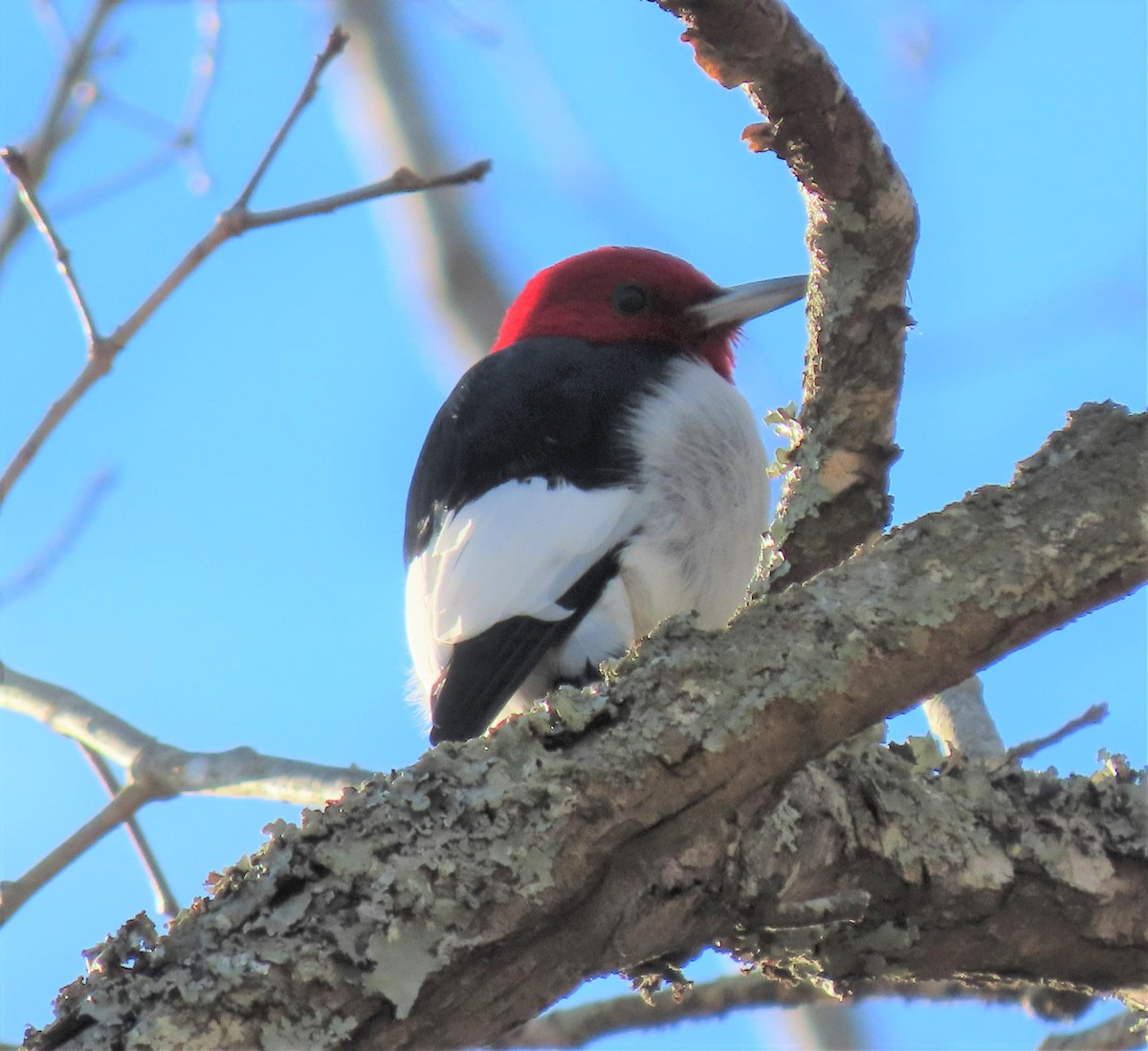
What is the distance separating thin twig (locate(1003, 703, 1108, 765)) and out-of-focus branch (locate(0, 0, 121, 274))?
2331 millimetres

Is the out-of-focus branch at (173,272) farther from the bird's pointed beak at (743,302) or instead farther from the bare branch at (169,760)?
the bird's pointed beak at (743,302)

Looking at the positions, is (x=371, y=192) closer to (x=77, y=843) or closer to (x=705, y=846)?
(x=705, y=846)

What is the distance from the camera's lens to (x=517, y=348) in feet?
10.4

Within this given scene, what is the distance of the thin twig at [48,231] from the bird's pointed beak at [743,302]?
1.56m

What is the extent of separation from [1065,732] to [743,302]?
1.32m

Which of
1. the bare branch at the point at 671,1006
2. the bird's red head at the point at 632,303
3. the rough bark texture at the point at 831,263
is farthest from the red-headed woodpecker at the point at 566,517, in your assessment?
the bare branch at the point at 671,1006

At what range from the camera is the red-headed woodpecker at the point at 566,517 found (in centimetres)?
250

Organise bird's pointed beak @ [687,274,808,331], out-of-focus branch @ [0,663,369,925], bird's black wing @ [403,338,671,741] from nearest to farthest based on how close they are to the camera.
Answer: bird's black wing @ [403,338,671,741] → out-of-focus branch @ [0,663,369,925] → bird's pointed beak @ [687,274,808,331]

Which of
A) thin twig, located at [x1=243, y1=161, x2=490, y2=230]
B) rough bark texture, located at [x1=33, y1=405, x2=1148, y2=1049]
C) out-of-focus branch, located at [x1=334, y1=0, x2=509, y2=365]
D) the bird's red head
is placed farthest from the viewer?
out-of-focus branch, located at [x1=334, y1=0, x2=509, y2=365]

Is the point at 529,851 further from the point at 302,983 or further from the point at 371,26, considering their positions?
the point at 371,26

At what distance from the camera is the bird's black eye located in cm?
346

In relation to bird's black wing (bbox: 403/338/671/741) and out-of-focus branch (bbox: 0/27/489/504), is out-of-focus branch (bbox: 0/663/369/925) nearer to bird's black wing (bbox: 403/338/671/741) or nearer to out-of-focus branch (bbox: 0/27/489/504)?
bird's black wing (bbox: 403/338/671/741)

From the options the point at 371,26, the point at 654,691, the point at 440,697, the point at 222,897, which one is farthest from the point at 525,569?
the point at 371,26

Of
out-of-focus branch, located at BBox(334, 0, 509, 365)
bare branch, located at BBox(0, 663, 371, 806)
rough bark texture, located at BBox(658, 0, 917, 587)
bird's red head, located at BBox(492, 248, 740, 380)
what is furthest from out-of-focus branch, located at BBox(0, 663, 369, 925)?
out-of-focus branch, located at BBox(334, 0, 509, 365)
